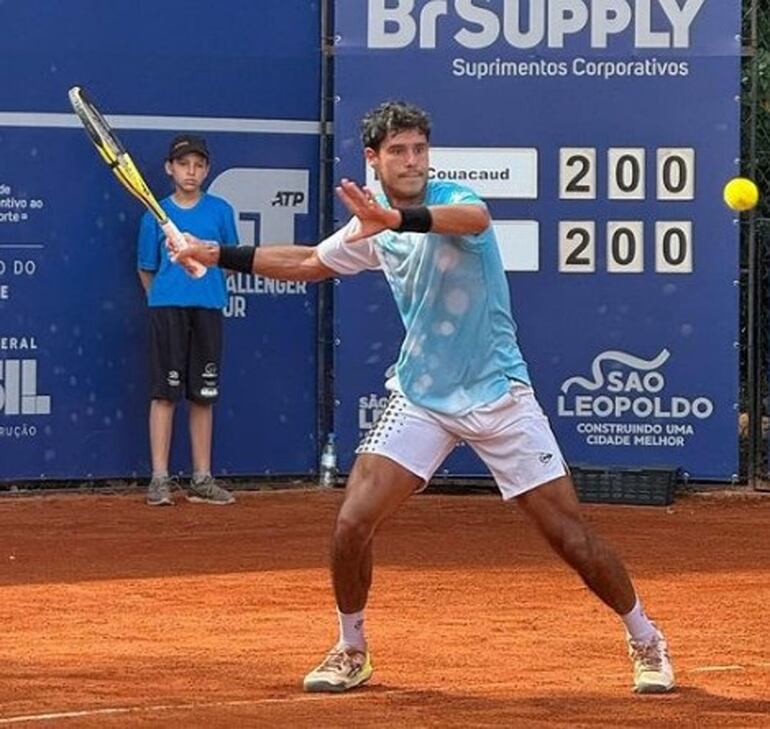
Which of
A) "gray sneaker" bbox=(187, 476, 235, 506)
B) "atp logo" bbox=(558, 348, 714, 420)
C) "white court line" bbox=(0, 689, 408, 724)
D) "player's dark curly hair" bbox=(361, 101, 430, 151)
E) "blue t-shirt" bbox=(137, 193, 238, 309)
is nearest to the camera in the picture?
"white court line" bbox=(0, 689, 408, 724)

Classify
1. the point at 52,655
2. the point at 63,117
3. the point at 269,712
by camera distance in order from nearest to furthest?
1. the point at 269,712
2. the point at 52,655
3. the point at 63,117

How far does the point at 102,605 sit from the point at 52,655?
1333mm

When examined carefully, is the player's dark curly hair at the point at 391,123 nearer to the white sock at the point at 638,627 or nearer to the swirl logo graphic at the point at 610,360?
the white sock at the point at 638,627

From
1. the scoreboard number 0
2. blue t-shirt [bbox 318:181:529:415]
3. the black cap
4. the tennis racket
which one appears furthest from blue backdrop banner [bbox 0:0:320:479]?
blue t-shirt [bbox 318:181:529:415]

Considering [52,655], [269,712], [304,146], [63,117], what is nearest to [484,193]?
[304,146]

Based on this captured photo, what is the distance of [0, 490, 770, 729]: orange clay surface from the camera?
6.77 meters

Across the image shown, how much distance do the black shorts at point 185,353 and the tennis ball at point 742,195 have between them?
121 inches

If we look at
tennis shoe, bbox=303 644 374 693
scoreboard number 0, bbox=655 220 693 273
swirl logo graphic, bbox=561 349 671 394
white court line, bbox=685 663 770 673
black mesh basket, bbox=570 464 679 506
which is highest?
scoreboard number 0, bbox=655 220 693 273

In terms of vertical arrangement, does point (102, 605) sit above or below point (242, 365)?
below

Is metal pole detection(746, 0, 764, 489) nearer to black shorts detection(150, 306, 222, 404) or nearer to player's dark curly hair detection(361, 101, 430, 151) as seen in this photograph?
black shorts detection(150, 306, 222, 404)

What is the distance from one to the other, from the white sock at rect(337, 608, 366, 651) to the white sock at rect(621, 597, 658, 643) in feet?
2.88

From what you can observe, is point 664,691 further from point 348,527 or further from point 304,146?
point 304,146

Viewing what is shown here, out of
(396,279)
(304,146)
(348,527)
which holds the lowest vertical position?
(348,527)

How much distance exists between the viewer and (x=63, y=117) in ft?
41.9
